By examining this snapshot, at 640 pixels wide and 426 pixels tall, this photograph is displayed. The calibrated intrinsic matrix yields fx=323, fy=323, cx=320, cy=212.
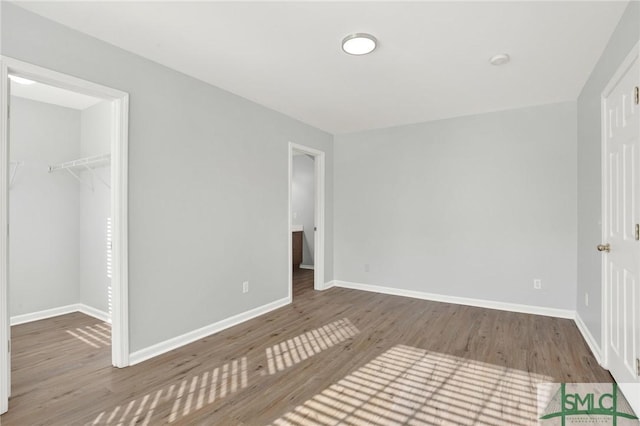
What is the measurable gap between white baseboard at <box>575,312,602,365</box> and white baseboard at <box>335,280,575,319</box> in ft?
0.77

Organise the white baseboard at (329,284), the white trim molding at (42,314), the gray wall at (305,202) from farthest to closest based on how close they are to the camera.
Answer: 1. the gray wall at (305,202)
2. the white baseboard at (329,284)
3. the white trim molding at (42,314)

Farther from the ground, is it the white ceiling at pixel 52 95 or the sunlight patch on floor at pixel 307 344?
the white ceiling at pixel 52 95

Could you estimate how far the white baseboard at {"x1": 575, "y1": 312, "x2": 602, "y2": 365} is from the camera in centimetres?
260

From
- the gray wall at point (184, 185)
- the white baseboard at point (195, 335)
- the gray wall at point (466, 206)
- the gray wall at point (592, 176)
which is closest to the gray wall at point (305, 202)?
the gray wall at point (466, 206)

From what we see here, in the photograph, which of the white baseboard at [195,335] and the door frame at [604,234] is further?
the white baseboard at [195,335]

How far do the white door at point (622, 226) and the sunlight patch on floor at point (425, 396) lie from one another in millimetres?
500

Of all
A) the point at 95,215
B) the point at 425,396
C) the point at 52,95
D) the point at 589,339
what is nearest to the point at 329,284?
the point at 425,396

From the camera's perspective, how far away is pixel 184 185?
2.97m

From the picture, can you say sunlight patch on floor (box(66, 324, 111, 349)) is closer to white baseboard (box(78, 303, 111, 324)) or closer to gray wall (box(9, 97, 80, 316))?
white baseboard (box(78, 303, 111, 324))

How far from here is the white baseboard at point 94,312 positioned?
11.9ft

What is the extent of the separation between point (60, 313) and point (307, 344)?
3.09m

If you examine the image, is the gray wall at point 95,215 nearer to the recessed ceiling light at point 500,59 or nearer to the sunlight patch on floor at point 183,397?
the sunlight patch on floor at point 183,397

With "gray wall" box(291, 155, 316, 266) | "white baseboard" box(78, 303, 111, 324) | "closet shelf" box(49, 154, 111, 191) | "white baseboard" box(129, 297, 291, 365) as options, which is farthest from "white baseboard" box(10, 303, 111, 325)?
"gray wall" box(291, 155, 316, 266)

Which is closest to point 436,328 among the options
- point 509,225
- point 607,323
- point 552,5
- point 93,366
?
point 607,323
